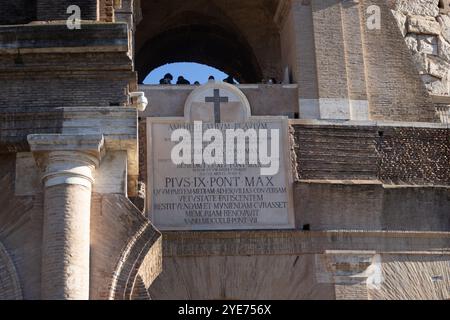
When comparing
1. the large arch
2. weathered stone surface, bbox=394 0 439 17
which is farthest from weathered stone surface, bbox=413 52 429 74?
the large arch

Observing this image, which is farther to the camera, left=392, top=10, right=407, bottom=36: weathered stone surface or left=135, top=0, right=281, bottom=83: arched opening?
left=135, top=0, right=281, bottom=83: arched opening

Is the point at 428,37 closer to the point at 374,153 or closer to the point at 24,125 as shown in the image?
the point at 374,153

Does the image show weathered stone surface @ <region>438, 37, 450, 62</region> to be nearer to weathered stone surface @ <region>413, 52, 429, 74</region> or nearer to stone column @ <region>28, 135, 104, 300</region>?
weathered stone surface @ <region>413, 52, 429, 74</region>

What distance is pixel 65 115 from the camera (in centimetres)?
1195

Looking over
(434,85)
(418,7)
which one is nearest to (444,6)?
(418,7)

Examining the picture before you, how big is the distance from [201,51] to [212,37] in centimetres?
53

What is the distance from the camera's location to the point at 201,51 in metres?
21.3

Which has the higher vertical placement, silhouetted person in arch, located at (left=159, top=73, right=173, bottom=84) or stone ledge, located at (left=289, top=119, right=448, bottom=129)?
silhouetted person in arch, located at (left=159, top=73, right=173, bottom=84)

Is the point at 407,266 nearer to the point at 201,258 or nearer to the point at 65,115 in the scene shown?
the point at 201,258

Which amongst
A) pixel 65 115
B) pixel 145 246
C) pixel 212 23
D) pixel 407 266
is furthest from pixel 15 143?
pixel 212 23

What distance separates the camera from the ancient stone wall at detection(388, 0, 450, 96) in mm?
17859

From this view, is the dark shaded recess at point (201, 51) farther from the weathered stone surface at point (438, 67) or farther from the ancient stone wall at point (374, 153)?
the ancient stone wall at point (374, 153)

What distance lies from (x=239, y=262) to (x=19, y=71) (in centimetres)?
440

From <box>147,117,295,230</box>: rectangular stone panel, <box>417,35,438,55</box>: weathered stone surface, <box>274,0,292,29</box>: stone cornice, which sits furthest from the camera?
<box>417,35,438,55</box>: weathered stone surface
